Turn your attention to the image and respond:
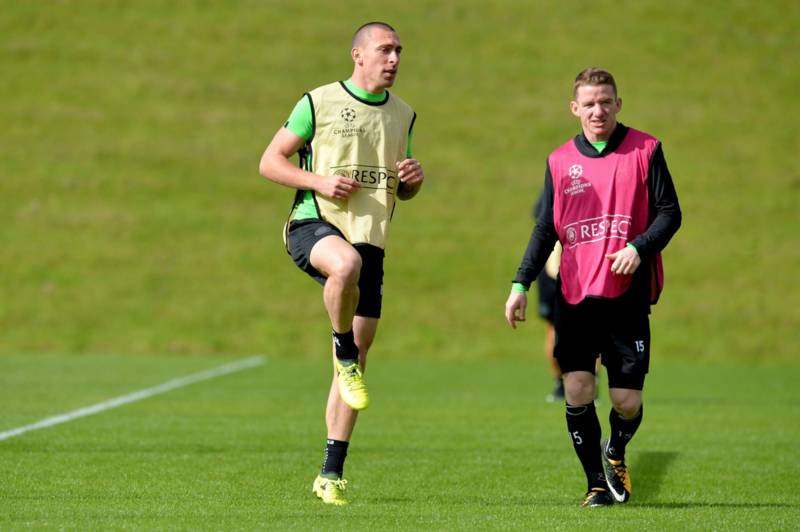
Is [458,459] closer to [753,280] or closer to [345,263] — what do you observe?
[345,263]

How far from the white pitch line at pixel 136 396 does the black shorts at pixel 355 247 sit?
339cm

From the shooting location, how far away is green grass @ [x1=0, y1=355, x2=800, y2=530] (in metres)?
5.62

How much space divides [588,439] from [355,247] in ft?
4.61

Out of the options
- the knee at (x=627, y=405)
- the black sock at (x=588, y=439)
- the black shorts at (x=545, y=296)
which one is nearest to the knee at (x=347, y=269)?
the black sock at (x=588, y=439)

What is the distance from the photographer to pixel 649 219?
6020 mm

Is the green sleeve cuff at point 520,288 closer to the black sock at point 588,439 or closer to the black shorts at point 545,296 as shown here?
the black sock at point 588,439

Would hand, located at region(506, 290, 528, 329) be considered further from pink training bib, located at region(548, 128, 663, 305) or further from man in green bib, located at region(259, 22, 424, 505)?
man in green bib, located at region(259, 22, 424, 505)

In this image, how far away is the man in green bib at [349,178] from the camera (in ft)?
19.9

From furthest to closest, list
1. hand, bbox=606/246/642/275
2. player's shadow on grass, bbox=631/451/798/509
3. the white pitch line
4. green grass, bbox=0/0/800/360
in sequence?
1. green grass, bbox=0/0/800/360
2. the white pitch line
3. player's shadow on grass, bbox=631/451/798/509
4. hand, bbox=606/246/642/275

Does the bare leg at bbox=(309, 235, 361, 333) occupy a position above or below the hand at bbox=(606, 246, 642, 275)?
below

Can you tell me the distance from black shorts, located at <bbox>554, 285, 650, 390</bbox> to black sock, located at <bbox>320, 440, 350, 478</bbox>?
3.69ft

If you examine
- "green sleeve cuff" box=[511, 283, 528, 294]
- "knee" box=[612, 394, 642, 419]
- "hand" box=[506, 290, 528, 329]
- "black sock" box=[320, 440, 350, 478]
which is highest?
"green sleeve cuff" box=[511, 283, 528, 294]

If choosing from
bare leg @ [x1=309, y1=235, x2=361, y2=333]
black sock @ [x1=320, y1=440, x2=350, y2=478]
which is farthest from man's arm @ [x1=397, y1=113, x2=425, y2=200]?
black sock @ [x1=320, y1=440, x2=350, y2=478]

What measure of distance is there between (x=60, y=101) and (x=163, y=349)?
7719mm
